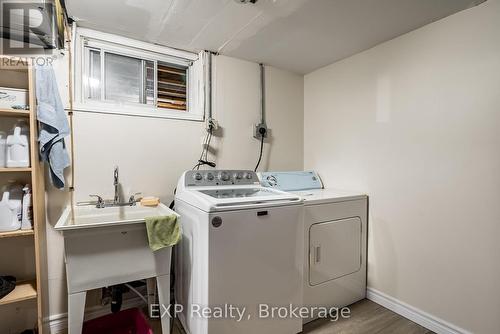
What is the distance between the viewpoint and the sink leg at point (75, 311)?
1.34 metres

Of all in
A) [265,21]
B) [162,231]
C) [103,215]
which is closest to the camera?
[162,231]

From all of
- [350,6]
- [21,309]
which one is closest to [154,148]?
[21,309]

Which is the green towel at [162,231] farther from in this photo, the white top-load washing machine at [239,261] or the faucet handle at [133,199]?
the faucet handle at [133,199]

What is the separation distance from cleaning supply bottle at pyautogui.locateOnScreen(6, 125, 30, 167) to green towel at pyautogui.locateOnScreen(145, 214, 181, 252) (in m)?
0.78

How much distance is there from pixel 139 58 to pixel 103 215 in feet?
4.39

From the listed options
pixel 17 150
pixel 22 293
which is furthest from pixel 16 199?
pixel 22 293

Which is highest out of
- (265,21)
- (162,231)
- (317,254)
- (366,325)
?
(265,21)

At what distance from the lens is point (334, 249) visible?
1965mm

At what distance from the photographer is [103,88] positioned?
2000 mm

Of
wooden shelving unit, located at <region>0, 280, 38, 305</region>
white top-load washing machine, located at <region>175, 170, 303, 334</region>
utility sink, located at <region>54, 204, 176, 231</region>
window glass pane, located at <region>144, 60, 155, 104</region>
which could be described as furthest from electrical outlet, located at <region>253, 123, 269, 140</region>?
wooden shelving unit, located at <region>0, 280, 38, 305</region>

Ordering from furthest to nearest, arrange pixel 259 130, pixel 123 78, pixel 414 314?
1. pixel 259 130
2. pixel 123 78
3. pixel 414 314

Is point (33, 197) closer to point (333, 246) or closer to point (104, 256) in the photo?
point (104, 256)

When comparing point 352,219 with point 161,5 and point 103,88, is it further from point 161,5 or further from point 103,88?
point 103,88

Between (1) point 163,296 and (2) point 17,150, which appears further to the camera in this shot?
(1) point 163,296
